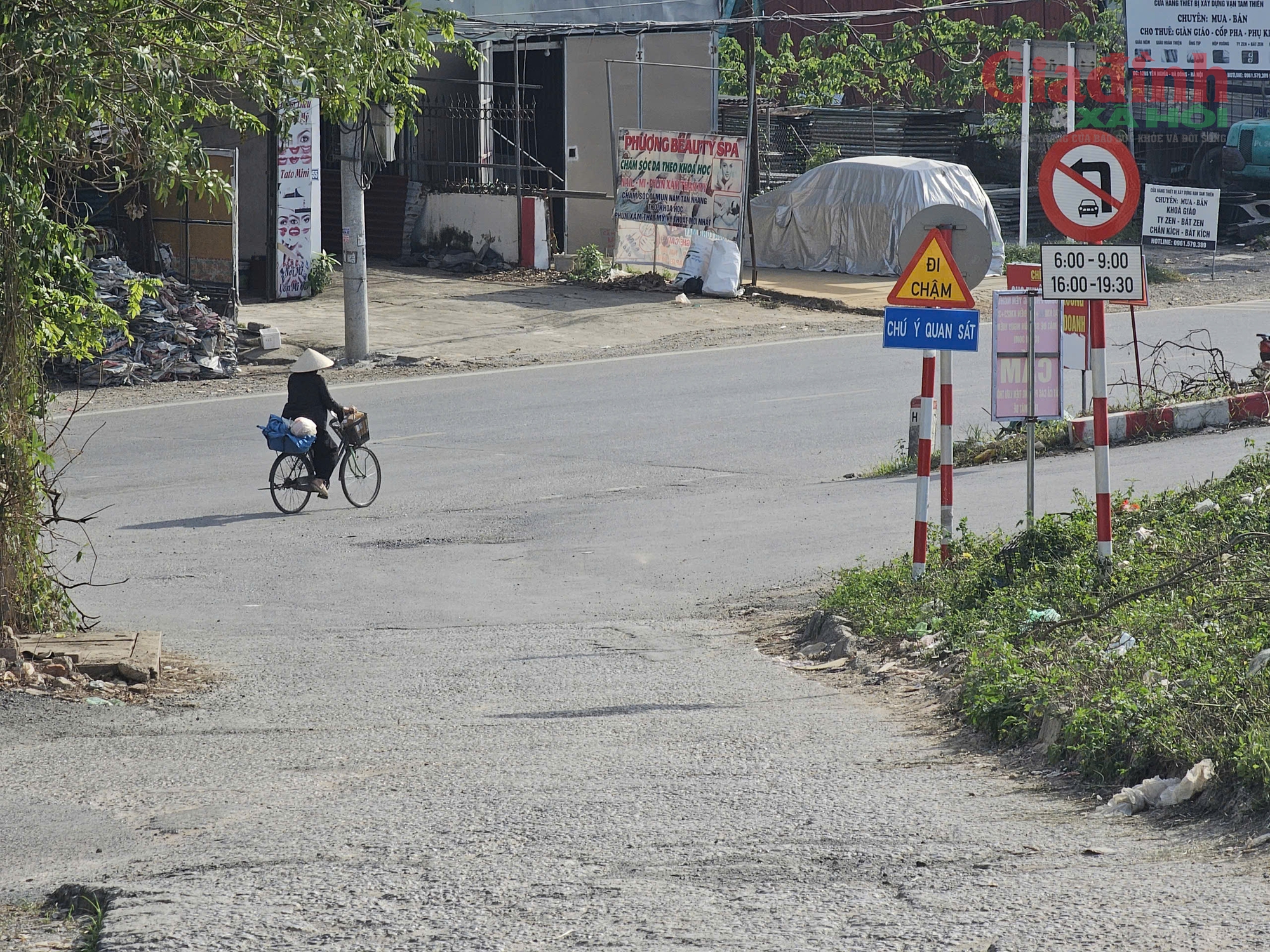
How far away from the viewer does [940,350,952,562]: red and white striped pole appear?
9.73 m

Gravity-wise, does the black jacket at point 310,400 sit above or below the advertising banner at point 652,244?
below

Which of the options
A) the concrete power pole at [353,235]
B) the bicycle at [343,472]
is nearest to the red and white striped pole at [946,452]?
the bicycle at [343,472]

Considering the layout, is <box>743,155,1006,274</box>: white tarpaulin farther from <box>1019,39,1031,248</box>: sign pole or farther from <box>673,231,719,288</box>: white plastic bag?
<box>673,231,719,288</box>: white plastic bag

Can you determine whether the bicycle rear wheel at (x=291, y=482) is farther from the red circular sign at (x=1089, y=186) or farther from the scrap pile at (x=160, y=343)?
the scrap pile at (x=160, y=343)

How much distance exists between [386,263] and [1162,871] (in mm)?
27155

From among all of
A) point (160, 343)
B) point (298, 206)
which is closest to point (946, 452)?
point (160, 343)

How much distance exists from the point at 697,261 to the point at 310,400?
47.9ft

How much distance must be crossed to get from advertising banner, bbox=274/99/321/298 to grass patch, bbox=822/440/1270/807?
56.2ft

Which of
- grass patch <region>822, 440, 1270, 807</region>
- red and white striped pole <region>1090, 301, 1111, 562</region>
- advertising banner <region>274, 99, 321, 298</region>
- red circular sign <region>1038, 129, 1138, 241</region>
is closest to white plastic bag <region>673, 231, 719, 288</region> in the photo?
advertising banner <region>274, 99, 321, 298</region>

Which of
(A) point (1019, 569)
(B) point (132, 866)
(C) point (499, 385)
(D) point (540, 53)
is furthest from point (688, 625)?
(D) point (540, 53)

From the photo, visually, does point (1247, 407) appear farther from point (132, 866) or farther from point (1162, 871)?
point (132, 866)

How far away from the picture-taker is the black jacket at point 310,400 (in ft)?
43.4

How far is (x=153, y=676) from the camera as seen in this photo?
7.77 m

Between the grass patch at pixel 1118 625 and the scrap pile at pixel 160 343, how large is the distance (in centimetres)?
1280
